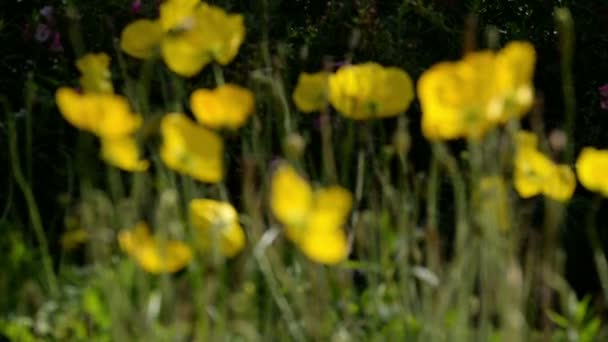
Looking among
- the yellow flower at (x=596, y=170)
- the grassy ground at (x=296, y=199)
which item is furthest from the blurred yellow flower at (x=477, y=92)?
the yellow flower at (x=596, y=170)

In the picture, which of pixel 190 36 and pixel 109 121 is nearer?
pixel 109 121

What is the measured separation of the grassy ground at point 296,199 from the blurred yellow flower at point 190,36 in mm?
69

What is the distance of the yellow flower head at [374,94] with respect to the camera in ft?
7.41

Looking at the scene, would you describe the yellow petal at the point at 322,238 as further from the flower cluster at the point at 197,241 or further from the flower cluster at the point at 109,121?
the flower cluster at the point at 109,121

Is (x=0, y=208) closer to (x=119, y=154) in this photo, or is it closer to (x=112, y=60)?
(x=112, y=60)

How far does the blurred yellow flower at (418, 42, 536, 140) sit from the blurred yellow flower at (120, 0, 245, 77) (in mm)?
483

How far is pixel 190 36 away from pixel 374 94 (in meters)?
0.35

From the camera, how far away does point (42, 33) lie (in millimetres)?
3943

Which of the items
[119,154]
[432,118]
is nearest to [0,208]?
[119,154]

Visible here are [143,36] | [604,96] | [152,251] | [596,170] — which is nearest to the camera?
[152,251]

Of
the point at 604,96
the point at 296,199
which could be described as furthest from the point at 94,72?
the point at 604,96

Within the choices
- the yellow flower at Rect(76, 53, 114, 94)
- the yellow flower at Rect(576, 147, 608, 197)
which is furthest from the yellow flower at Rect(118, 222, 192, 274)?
the yellow flower at Rect(576, 147, 608, 197)

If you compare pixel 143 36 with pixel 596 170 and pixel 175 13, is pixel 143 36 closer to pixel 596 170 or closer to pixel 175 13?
pixel 175 13

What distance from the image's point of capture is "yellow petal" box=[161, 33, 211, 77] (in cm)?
232
